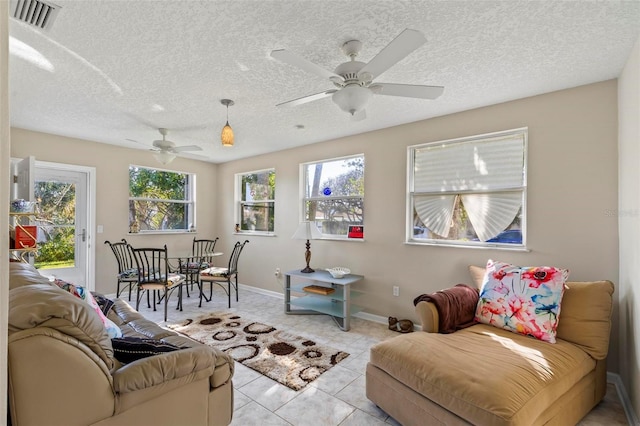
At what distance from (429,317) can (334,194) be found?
2463 mm

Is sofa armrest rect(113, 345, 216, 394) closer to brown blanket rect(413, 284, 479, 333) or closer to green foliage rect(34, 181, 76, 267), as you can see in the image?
brown blanket rect(413, 284, 479, 333)

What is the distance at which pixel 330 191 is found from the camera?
4.49m

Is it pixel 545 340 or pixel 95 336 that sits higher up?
pixel 95 336

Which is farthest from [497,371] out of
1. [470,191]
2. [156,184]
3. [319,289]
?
[156,184]

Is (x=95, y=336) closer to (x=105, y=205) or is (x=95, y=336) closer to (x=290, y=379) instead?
(x=290, y=379)

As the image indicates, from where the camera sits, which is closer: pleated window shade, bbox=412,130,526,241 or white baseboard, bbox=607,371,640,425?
white baseboard, bbox=607,371,640,425

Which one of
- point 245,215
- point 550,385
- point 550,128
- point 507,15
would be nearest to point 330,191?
point 245,215

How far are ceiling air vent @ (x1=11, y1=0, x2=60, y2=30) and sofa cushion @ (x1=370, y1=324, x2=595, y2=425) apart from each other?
2796 millimetres

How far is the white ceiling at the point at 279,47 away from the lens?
172 centimetres

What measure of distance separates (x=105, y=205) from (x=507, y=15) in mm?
5314

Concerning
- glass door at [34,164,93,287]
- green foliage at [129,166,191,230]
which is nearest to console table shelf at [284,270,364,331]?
green foliage at [129,166,191,230]

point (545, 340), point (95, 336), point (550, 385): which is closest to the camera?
point (95, 336)

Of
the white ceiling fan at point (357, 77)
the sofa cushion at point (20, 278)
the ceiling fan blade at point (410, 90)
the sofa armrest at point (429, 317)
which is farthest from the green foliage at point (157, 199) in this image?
the sofa armrest at point (429, 317)

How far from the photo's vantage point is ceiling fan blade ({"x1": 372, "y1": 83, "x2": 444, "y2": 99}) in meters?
2.00
